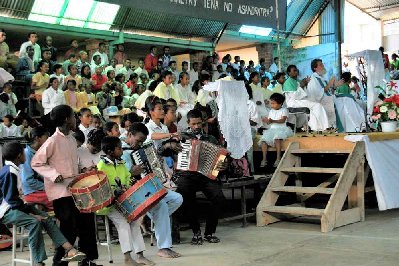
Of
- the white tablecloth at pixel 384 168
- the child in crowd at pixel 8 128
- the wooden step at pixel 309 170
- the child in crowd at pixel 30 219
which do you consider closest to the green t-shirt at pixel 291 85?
the white tablecloth at pixel 384 168

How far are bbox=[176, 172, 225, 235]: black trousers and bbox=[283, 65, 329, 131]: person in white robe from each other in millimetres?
3899

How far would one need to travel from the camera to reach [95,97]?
13.6 metres

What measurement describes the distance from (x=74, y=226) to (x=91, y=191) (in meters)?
0.54

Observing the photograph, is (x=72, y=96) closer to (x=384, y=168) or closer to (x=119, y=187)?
(x=384, y=168)

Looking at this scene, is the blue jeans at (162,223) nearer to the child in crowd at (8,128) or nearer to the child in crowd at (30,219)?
the child in crowd at (30,219)

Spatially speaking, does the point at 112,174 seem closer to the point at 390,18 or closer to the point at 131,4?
the point at 131,4

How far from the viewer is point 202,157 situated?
703 cm

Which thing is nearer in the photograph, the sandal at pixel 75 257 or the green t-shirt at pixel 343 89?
the sandal at pixel 75 257

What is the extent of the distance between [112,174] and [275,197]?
3164 mm

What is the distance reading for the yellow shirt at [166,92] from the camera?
11547 mm

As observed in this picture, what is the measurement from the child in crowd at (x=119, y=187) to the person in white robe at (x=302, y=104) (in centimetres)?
526

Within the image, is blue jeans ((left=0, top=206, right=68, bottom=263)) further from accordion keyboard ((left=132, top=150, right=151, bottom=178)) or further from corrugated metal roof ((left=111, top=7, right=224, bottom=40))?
corrugated metal roof ((left=111, top=7, right=224, bottom=40))

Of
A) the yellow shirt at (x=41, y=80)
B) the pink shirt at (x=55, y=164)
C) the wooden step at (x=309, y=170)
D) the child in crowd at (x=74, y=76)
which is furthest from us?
the child in crowd at (x=74, y=76)

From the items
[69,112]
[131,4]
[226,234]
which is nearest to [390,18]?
[131,4]
